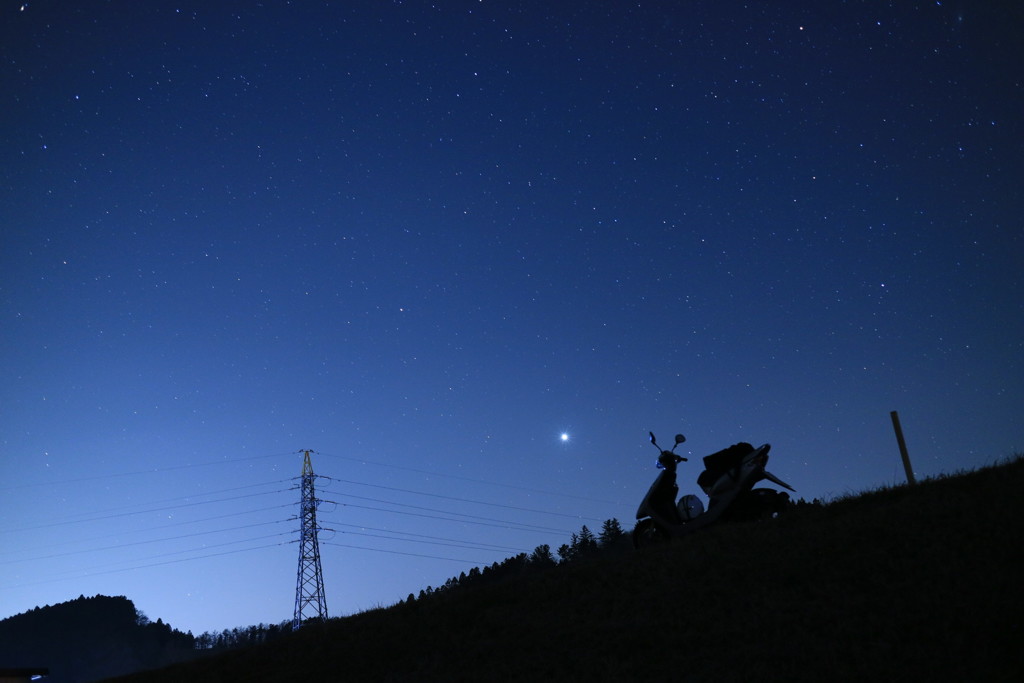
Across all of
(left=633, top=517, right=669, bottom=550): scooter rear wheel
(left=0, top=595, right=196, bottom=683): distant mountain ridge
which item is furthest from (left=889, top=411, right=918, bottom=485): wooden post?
(left=0, top=595, right=196, bottom=683): distant mountain ridge

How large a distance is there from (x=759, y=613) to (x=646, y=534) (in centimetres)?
747

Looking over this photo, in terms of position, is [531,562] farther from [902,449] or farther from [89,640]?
[89,640]

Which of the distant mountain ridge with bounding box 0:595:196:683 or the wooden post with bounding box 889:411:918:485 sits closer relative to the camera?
the wooden post with bounding box 889:411:918:485

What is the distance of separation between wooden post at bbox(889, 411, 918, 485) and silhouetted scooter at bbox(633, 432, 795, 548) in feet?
8.25

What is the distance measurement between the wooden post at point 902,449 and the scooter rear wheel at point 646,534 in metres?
4.96

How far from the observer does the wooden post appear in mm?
15617

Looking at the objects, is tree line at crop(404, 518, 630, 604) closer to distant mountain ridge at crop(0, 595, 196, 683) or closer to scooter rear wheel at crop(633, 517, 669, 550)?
scooter rear wheel at crop(633, 517, 669, 550)

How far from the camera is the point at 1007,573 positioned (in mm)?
9008

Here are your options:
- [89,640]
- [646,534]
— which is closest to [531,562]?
[646,534]

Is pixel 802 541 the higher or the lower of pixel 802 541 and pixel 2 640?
the lower

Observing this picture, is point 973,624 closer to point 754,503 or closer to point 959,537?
point 959,537

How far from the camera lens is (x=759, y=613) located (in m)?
9.75

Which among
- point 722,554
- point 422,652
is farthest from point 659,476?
point 422,652

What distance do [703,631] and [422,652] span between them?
4702mm
